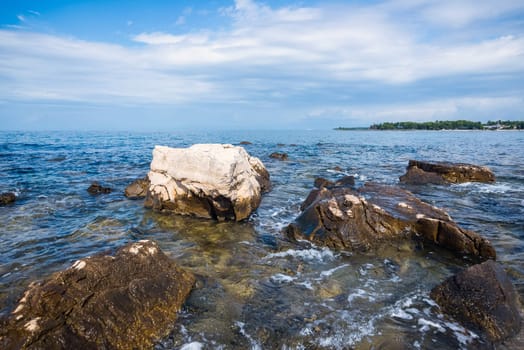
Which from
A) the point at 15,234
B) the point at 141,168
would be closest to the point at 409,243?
the point at 15,234

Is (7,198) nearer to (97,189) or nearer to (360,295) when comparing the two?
(97,189)

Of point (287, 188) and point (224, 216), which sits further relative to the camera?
point (287, 188)

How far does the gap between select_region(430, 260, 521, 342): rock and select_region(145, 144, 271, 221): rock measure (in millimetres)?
5983

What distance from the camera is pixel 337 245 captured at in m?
7.31

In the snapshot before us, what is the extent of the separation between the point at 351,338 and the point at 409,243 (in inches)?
159

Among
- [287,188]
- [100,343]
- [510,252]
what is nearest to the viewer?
[100,343]

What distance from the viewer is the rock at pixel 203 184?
928cm

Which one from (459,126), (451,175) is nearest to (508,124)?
(459,126)

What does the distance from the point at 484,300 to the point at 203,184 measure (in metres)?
7.37

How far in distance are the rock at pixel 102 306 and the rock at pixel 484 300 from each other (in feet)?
14.5

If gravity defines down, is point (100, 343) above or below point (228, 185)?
below

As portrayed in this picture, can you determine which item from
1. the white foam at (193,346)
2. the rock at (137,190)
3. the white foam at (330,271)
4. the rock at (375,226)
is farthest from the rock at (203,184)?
the white foam at (193,346)

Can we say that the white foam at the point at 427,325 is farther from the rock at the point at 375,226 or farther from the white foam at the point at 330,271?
the rock at the point at 375,226

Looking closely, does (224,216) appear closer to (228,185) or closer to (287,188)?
(228,185)
